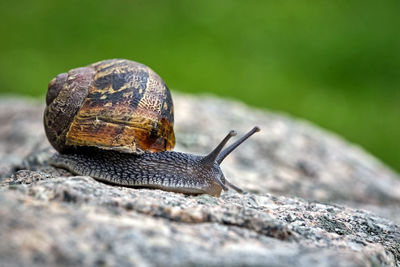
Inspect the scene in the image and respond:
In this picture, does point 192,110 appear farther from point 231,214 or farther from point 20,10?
point 20,10

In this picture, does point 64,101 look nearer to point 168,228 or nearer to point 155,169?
point 155,169

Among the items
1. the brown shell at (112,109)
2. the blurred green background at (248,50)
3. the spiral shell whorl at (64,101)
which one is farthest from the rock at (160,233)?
the blurred green background at (248,50)

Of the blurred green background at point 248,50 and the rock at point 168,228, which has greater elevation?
the blurred green background at point 248,50

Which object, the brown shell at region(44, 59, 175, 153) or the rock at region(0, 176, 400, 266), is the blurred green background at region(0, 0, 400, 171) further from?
the rock at region(0, 176, 400, 266)

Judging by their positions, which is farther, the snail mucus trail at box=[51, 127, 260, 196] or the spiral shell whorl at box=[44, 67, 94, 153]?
the spiral shell whorl at box=[44, 67, 94, 153]

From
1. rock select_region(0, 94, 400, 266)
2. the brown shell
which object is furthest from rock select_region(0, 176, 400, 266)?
the brown shell

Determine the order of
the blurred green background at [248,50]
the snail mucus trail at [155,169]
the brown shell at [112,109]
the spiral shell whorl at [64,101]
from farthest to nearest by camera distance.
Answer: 1. the blurred green background at [248,50]
2. the spiral shell whorl at [64,101]
3. the brown shell at [112,109]
4. the snail mucus trail at [155,169]

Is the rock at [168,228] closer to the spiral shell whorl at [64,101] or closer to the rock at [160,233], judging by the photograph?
the rock at [160,233]

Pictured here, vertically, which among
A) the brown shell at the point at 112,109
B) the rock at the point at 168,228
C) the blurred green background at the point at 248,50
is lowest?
the rock at the point at 168,228
